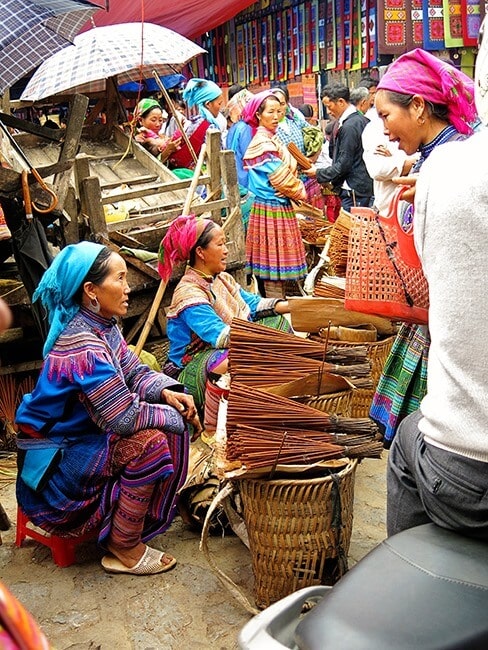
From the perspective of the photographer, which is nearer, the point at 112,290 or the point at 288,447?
the point at 288,447

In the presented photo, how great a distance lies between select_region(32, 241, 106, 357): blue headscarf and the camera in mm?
3422

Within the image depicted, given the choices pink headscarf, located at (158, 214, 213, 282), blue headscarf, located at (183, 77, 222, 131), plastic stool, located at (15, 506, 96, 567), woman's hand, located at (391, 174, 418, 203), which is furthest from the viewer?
blue headscarf, located at (183, 77, 222, 131)

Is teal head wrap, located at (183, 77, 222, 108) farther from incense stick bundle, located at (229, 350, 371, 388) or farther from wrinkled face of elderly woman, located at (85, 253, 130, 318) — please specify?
incense stick bundle, located at (229, 350, 371, 388)

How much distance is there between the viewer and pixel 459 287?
1624 mm

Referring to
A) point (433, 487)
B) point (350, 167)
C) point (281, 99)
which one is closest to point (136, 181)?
point (281, 99)

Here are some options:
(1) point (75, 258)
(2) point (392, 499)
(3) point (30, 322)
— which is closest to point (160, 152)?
(3) point (30, 322)

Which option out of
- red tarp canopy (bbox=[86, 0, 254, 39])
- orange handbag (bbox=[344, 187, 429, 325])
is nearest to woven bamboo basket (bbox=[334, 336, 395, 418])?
orange handbag (bbox=[344, 187, 429, 325])

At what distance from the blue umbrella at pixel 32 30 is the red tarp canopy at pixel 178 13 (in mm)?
7001

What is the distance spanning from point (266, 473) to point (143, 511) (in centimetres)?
81

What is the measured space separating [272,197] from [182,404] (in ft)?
12.0

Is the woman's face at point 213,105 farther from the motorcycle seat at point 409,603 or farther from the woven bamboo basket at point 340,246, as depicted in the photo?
the motorcycle seat at point 409,603

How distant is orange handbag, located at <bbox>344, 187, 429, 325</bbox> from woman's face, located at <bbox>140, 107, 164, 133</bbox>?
6460mm

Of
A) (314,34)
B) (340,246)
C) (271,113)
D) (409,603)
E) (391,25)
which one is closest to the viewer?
(409,603)

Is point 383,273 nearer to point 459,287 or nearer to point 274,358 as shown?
point 274,358
